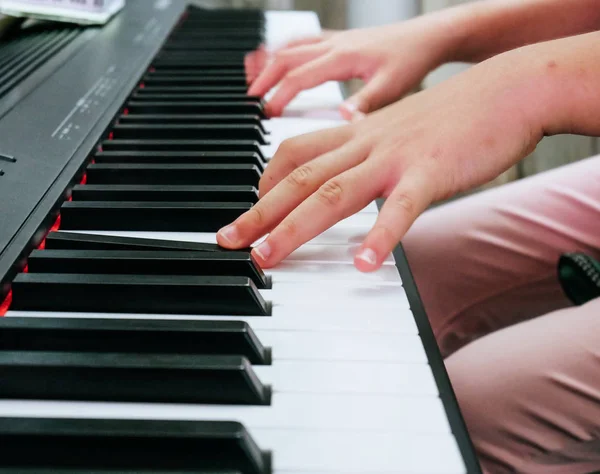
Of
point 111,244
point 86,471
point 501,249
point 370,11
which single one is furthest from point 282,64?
point 370,11

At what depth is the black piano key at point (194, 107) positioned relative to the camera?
0.87m

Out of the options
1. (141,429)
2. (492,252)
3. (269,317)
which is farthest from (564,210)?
(141,429)

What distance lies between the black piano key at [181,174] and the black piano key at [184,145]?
0.20ft

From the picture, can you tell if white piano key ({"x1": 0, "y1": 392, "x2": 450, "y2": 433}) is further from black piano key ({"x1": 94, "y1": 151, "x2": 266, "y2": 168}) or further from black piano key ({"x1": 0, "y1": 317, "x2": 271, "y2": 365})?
black piano key ({"x1": 94, "y1": 151, "x2": 266, "y2": 168})

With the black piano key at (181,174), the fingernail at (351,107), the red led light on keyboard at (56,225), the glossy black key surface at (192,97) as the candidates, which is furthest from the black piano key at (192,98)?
the red led light on keyboard at (56,225)

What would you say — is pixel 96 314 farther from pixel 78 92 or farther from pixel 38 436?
pixel 78 92

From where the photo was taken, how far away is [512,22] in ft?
3.16

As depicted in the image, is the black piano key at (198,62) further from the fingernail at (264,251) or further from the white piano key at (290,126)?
the fingernail at (264,251)

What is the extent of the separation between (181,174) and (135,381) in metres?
0.33

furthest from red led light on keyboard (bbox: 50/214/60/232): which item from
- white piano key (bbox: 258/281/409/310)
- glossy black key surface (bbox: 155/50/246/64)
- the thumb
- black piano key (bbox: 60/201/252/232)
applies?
glossy black key surface (bbox: 155/50/246/64)

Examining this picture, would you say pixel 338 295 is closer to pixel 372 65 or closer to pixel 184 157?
pixel 184 157

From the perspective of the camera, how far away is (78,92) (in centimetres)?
85

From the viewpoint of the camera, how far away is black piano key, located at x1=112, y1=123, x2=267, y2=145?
795 millimetres

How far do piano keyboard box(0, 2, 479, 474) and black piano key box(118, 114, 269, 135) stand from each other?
16 centimetres
